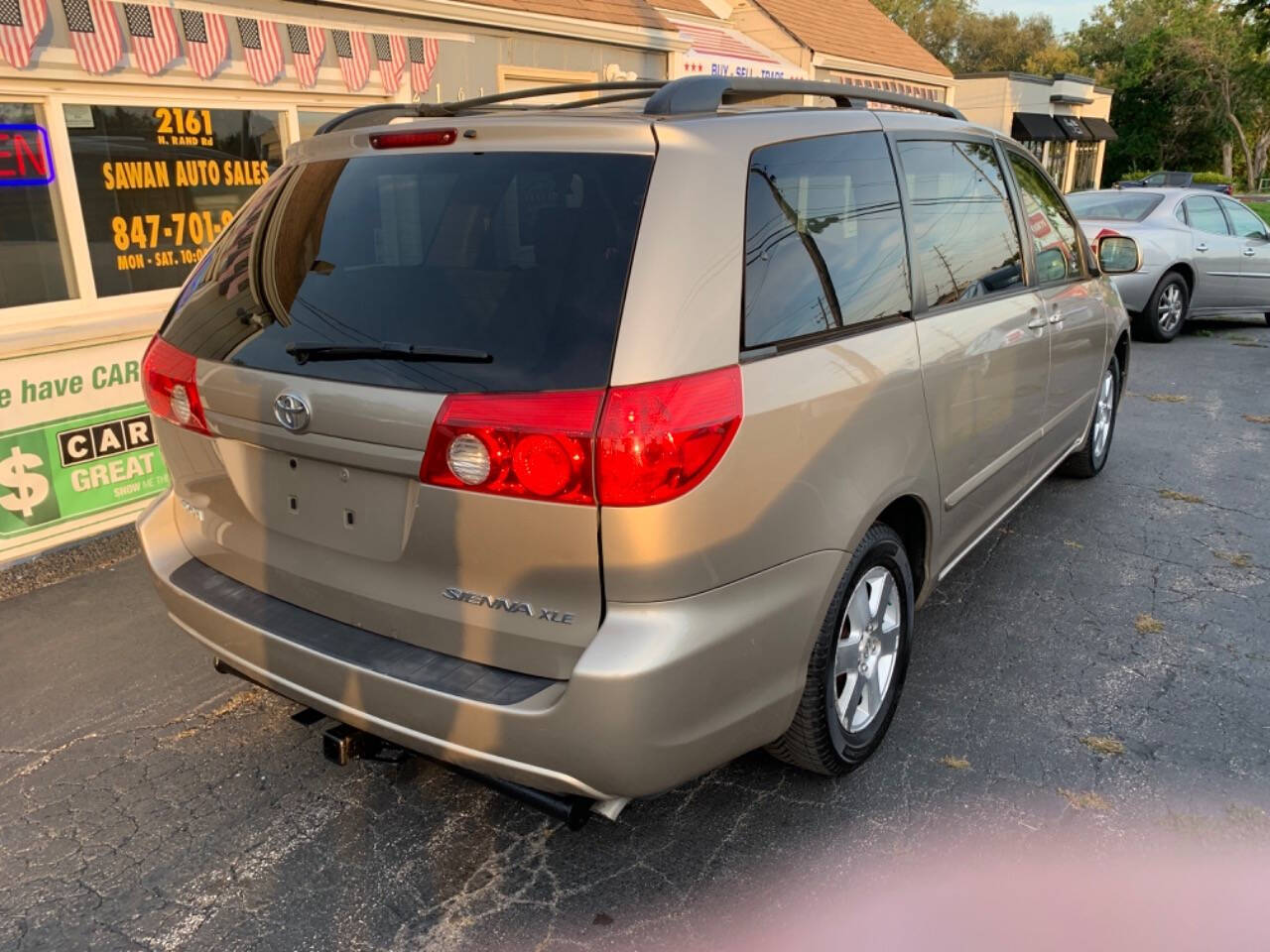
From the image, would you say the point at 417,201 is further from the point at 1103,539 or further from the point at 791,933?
the point at 1103,539

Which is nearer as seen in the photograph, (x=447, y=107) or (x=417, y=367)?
(x=417, y=367)

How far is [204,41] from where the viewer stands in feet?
18.8

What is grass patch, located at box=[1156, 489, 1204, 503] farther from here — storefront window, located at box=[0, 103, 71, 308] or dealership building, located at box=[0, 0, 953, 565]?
storefront window, located at box=[0, 103, 71, 308]

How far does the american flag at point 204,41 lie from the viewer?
565cm

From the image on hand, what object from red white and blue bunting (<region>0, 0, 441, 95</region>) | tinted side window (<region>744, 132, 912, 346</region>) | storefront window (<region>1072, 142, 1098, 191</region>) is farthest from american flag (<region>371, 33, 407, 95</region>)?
storefront window (<region>1072, 142, 1098, 191</region>)

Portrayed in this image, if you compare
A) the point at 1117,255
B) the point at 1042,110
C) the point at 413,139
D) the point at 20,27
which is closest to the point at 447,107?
the point at 413,139

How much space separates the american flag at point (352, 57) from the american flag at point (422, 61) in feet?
1.52

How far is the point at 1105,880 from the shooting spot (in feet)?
8.50

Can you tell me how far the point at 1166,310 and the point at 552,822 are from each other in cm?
1008

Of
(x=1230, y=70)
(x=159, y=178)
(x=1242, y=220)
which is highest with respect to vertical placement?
(x=1230, y=70)

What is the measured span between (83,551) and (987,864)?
14.4ft

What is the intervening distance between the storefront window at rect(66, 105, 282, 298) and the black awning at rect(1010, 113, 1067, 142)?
29.8 metres

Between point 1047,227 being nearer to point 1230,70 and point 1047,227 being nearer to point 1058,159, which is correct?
point 1058,159

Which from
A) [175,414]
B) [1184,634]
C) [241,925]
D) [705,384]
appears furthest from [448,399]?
[1184,634]
